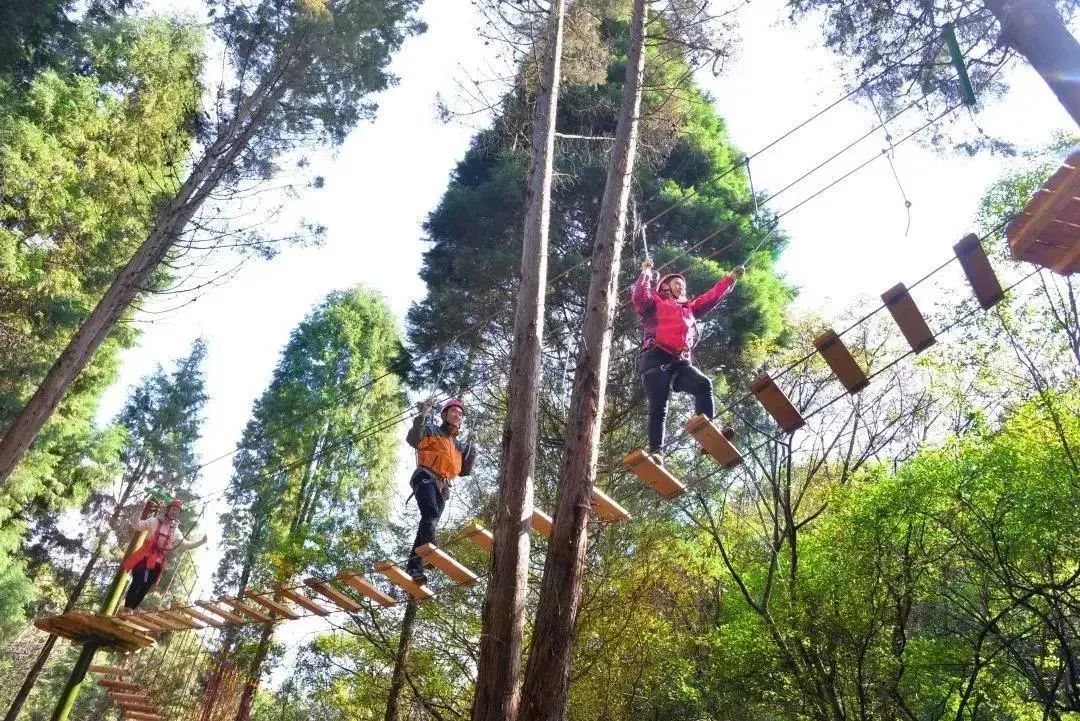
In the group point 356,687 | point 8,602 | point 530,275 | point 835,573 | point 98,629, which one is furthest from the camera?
point 8,602

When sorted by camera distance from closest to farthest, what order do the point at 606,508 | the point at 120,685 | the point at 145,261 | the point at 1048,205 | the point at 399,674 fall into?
the point at 1048,205 → the point at 606,508 → the point at 120,685 → the point at 145,261 → the point at 399,674

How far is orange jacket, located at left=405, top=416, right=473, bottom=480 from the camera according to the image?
5.15 meters

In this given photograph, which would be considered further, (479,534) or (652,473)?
(479,534)

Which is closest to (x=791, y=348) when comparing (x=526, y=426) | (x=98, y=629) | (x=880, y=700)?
(x=880, y=700)

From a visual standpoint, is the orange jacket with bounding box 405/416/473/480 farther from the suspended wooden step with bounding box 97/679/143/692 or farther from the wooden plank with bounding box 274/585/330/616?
the suspended wooden step with bounding box 97/679/143/692

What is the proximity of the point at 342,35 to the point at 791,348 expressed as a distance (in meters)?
6.95

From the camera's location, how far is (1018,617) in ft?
25.0

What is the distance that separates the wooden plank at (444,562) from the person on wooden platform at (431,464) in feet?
1.11

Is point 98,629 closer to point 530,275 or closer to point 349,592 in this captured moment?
point 349,592

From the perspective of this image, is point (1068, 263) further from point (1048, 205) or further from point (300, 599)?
point (300, 599)

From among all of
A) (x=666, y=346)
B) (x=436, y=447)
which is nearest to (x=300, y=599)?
(x=436, y=447)

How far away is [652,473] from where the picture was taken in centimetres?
374

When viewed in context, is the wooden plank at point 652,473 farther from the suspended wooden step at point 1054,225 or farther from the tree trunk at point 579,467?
the suspended wooden step at point 1054,225

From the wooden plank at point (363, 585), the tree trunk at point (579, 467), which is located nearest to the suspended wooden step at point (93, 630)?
the wooden plank at point (363, 585)
